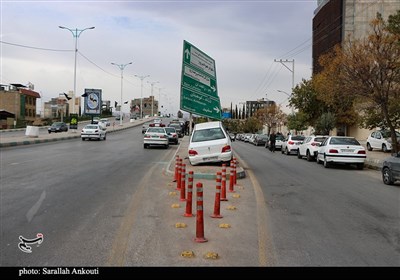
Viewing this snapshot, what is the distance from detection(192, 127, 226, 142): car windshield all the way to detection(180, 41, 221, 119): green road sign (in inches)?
162

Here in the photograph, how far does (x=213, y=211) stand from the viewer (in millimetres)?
9250

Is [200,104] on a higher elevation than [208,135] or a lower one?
higher

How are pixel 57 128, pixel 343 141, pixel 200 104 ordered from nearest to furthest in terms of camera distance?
pixel 343 141 → pixel 200 104 → pixel 57 128

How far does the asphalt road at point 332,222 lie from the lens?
20.6 feet

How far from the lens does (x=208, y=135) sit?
18.0 m

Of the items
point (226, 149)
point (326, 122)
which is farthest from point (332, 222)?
point (326, 122)

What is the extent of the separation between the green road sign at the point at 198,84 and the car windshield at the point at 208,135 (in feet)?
13.5

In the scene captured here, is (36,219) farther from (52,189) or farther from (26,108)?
(26,108)

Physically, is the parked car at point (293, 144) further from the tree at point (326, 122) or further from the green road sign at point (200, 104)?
the tree at point (326, 122)

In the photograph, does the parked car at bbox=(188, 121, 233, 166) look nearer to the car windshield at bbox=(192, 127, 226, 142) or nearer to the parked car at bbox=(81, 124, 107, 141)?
the car windshield at bbox=(192, 127, 226, 142)

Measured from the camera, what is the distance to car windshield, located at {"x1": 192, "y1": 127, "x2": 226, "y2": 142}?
1778cm

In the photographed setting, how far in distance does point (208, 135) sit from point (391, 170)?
676 cm

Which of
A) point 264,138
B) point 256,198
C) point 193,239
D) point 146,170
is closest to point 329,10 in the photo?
point 264,138

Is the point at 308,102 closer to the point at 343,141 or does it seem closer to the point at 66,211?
the point at 343,141
